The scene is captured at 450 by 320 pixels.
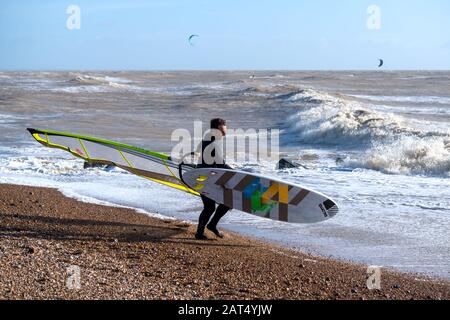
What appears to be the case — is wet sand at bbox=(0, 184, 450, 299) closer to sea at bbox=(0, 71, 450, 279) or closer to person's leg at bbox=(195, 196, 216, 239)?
person's leg at bbox=(195, 196, 216, 239)

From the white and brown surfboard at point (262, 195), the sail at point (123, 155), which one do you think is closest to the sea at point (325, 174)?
the white and brown surfboard at point (262, 195)

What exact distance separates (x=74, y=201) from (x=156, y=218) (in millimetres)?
1607

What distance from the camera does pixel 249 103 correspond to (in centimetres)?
3597

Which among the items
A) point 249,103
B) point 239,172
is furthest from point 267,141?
point 249,103

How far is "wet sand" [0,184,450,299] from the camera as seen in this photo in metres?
4.61

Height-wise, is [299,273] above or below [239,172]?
below

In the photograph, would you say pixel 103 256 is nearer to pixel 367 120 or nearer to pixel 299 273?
pixel 299 273

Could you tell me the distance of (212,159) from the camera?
6695 millimetres

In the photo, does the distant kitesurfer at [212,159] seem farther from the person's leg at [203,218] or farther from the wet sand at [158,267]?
the wet sand at [158,267]

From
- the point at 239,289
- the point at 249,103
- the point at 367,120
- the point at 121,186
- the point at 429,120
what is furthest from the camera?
the point at 249,103

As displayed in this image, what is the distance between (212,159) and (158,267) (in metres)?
1.69

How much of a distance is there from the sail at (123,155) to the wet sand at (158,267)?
84 cm

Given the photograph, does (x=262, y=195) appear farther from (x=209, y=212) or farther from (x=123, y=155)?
(x=123, y=155)

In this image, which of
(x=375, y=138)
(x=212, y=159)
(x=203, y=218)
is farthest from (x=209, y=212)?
(x=375, y=138)
